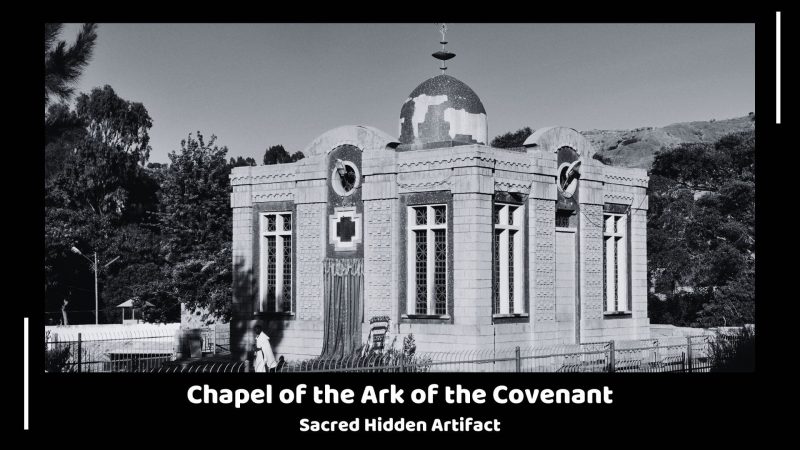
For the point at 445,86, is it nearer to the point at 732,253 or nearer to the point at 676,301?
the point at 732,253

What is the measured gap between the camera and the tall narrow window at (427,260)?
26.2m

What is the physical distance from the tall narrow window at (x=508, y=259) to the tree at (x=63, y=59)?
1109 cm

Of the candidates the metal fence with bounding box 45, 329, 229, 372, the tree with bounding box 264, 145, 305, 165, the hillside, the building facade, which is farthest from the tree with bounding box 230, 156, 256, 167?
the hillside

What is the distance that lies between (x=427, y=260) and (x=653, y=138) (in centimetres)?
9771

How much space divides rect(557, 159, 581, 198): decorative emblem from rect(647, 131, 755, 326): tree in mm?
15747

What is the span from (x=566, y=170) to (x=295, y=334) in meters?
8.86

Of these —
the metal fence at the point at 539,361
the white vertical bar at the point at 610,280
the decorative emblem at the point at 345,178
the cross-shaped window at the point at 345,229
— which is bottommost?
the metal fence at the point at 539,361

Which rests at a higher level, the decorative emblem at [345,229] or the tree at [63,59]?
the tree at [63,59]

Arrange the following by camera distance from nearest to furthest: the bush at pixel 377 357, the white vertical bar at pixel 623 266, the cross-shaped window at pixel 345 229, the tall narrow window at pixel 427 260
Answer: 1. the bush at pixel 377 357
2. the tall narrow window at pixel 427 260
3. the cross-shaped window at pixel 345 229
4. the white vertical bar at pixel 623 266

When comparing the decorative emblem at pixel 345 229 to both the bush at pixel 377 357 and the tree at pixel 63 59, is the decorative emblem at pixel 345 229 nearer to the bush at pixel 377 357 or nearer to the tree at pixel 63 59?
the bush at pixel 377 357

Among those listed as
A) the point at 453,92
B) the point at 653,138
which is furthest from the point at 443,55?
the point at 653,138

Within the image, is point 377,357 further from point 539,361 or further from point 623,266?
point 623,266

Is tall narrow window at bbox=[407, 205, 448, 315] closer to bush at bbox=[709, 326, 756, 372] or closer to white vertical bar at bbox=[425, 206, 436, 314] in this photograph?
white vertical bar at bbox=[425, 206, 436, 314]

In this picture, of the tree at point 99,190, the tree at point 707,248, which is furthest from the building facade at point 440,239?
the tree at point 99,190
